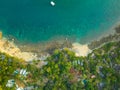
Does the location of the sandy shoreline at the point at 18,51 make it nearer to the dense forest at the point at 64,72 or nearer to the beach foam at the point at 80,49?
the beach foam at the point at 80,49

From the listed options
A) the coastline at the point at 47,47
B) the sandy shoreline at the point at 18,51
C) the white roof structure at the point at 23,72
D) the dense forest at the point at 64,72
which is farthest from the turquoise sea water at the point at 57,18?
the white roof structure at the point at 23,72

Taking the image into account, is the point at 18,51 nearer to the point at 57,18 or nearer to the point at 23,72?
the point at 23,72

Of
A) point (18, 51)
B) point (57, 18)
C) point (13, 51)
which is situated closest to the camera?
point (13, 51)

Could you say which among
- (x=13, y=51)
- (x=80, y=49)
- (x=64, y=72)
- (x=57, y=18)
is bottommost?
(x=64, y=72)

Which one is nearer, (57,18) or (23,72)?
(23,72)

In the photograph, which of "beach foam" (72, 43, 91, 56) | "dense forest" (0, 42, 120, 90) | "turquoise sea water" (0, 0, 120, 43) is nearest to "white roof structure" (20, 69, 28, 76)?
"dense forest" (0, 42, 120, 90)

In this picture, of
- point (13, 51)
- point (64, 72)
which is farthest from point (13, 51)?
point (64, 72)
